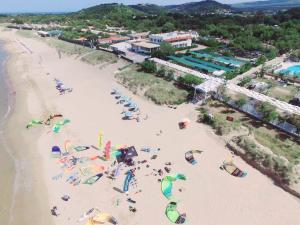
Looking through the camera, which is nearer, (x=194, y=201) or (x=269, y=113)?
(x=194, y=201)

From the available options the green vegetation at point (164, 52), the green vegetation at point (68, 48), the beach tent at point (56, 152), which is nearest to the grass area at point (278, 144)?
the beach tent at point (56, 152)

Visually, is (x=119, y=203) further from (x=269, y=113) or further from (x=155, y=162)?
(x=269, y=113)

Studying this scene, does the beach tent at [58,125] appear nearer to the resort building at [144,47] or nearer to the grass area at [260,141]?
the grass area at [260,141]

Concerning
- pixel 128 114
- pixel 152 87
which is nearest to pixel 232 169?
pixel 128 114

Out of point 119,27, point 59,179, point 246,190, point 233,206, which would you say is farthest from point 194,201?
point 119,27

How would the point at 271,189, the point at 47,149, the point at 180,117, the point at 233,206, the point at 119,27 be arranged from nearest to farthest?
the point at 233,206 → the point at 271,189 → the point at 47,149 → the point at 180,117 → the point at 119,27
